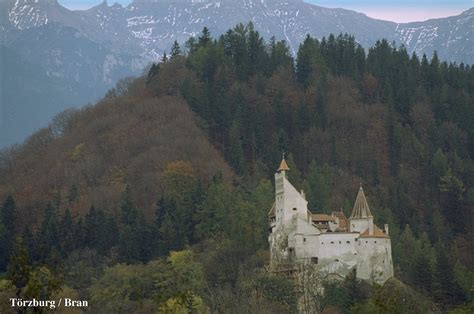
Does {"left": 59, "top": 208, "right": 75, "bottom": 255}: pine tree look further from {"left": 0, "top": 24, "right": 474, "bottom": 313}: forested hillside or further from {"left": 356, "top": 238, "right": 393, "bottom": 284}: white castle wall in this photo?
{"left": 356, "top": 238, "right": 393, "bottom": 284}: white castle wall

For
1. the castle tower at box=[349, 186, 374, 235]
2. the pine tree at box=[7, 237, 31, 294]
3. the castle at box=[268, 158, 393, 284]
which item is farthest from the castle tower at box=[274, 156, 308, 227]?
the pine tree at box=[7, 237, 31, 294]

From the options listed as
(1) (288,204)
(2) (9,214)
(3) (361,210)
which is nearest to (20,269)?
(1) (288,204)

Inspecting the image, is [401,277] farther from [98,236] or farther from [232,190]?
[98,236]

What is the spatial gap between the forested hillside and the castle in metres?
1.74

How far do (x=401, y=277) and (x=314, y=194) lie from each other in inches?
741

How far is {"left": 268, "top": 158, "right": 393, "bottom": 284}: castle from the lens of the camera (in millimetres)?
77125

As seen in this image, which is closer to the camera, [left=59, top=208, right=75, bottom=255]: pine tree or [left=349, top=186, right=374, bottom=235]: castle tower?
[left=349, top=186, right=374, bottom=235]: castle tower

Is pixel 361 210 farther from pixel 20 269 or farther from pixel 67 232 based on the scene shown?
pixel 20 269

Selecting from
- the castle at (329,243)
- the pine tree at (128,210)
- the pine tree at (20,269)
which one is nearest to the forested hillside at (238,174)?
the pine tree at (128,210)

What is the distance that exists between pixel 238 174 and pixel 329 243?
98.8 ft

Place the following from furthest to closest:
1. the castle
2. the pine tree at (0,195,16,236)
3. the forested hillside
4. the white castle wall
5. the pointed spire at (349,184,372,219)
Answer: the pine tree at (0,195,16,236) → the pointed spire at (349,184,372,219) → the forested hillside → the castle → the white castle wall

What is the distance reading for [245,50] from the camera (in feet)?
419

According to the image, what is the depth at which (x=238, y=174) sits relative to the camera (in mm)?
106625

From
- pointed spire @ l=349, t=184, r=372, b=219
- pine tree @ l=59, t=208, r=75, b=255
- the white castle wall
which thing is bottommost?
the white castle wall
